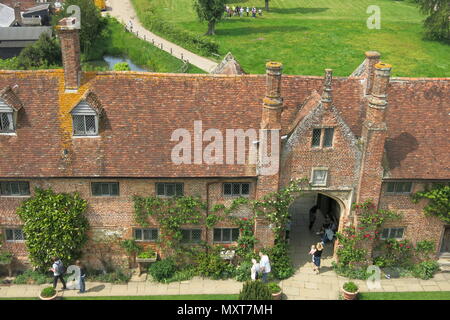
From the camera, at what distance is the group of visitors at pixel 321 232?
27.7 metres

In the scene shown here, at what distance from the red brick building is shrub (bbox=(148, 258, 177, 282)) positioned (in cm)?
147

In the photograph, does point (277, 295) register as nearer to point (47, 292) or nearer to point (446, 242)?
point (446, 242)

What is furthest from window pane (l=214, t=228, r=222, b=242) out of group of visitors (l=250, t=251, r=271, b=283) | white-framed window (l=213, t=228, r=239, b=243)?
group of visitors (l=250, t=251, r=271, b=283)

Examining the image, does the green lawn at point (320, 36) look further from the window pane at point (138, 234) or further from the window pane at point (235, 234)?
the window pane at point (138, 234)

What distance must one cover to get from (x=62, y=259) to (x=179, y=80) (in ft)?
35.8

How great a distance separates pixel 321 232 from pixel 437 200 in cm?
674

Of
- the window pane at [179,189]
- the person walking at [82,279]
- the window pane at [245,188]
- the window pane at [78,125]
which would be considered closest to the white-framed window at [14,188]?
the window pane at [78,125]

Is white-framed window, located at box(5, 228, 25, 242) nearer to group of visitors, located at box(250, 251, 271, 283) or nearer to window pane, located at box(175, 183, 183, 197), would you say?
window pane, located at box(175, 183, 183, 197)

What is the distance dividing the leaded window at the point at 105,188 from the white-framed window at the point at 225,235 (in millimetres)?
5595

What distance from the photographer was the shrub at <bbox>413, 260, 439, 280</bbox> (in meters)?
27.9

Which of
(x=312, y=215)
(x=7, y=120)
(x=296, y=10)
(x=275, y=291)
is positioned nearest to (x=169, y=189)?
(x=275, y=291)

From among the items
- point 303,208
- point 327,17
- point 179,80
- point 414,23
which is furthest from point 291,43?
point 179,80

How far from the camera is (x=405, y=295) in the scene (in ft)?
87.8

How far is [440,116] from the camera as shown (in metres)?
27.8
